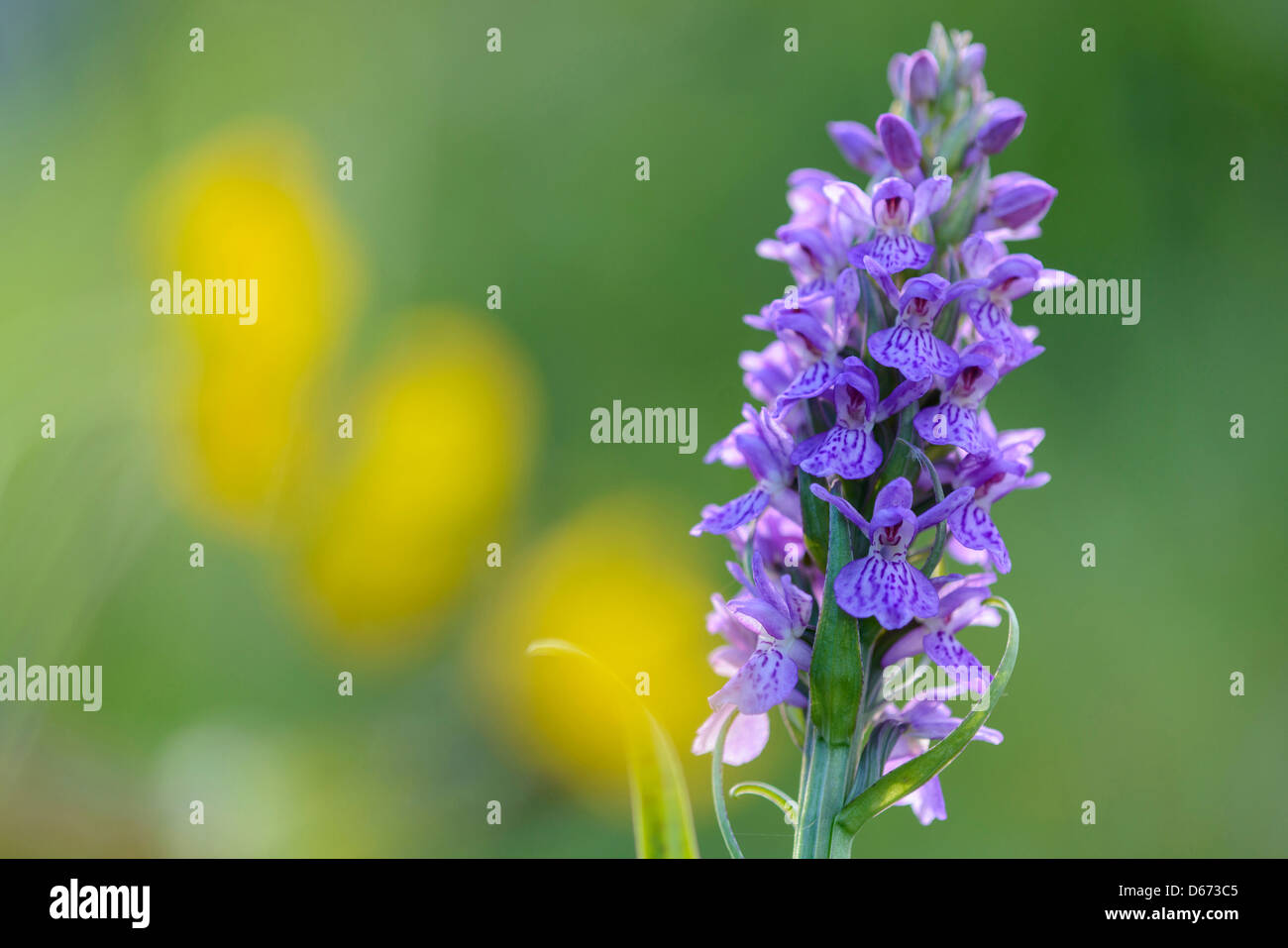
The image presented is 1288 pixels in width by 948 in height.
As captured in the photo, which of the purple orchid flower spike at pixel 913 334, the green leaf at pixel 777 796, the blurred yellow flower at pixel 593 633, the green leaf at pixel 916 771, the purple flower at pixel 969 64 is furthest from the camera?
the blurred yellow flower at pixel 593 633

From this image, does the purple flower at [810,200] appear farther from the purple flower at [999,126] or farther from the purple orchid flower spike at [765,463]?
the purple orchid flower spike at [765,463]

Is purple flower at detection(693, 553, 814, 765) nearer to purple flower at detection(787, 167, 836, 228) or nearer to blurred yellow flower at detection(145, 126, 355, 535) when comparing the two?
purple flower at detection(787, 167, 836, 228)

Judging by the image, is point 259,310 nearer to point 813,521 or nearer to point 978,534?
point 813,521

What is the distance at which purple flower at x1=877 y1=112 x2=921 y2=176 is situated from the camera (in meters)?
2.35

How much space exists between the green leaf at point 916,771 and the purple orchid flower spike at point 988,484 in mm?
158

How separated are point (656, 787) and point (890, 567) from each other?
0.67 m

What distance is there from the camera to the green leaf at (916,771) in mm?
1995

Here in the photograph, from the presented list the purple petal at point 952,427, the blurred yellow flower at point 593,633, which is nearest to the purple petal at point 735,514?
the purple petal at point 952,427

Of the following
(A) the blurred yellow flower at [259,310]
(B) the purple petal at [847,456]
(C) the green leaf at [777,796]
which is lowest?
(C) the green leaf at [777,796]

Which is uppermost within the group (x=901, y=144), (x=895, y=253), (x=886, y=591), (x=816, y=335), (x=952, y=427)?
(x=901, y=144)

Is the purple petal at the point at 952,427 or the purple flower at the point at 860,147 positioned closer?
the purple petal at the point at 952,427

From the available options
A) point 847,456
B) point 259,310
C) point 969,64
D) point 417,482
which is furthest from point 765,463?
point 259,310

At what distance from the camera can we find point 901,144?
7.79 ft

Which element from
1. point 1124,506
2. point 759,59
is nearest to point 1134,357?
point 1124,506
